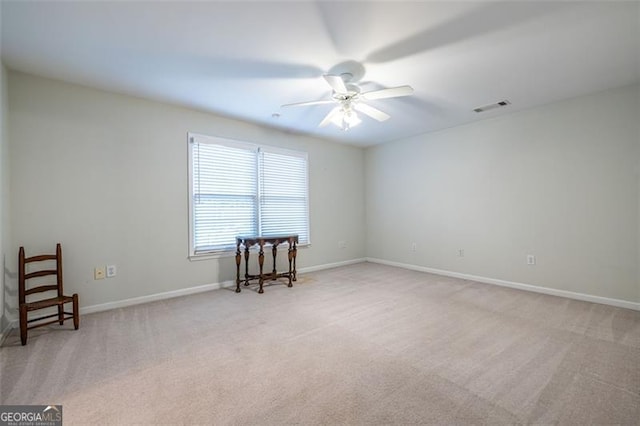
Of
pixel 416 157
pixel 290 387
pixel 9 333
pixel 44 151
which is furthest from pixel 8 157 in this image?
pixel 416 157

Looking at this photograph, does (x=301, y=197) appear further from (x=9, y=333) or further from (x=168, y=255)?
(x=9, y=333)

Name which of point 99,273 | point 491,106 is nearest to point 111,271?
point 99,273

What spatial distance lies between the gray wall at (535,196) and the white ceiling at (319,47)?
0.48 m

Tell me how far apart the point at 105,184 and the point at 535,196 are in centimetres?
533

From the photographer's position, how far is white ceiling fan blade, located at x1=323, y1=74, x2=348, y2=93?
7.73 ft

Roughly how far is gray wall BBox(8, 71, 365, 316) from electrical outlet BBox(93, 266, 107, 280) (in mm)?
43

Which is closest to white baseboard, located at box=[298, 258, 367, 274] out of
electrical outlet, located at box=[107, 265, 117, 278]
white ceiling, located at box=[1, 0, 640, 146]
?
electrical outlet, located at box=[107, 265, 117, 278]

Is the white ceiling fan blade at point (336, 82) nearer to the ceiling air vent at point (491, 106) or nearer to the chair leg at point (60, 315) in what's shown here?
the ceiling air vent at point (491, 106)

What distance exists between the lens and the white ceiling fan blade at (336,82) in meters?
2.36

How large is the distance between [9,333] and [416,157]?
563 centimetres

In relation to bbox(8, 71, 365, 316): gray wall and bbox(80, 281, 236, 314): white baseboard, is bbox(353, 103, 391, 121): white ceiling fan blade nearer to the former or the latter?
bbox(8, 71, 365, 316): gray wall

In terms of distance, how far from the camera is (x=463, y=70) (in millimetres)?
2695

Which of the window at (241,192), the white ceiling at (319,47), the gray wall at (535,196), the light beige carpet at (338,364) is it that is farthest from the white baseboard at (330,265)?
the white ceiling at (319,47)

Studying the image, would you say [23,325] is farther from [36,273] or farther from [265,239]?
[265,239]
